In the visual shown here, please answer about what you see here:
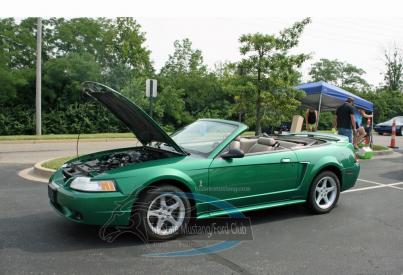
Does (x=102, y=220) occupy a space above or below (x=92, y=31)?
below

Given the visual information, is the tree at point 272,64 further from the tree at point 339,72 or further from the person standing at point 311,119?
the tree at point 339,72

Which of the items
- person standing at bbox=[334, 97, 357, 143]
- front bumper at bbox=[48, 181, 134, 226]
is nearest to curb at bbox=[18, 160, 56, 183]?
front bumper at bbox=[48, 181, 134, 226]

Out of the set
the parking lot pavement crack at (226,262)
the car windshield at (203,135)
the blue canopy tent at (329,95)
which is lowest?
the parking lot pavement crack at (226,262)

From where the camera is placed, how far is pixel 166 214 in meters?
4.40

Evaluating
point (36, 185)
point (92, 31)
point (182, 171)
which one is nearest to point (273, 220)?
point (182, 171)

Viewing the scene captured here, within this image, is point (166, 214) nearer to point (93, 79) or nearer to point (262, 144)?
point (262, 144)

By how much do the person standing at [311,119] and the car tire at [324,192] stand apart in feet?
30.6

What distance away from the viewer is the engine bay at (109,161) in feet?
14.5

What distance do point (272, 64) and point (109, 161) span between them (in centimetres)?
827

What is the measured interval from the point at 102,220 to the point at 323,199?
3.16 metres

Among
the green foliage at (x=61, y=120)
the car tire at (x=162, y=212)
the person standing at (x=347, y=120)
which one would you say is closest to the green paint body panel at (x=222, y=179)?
the car tire at (x=162, y=212)

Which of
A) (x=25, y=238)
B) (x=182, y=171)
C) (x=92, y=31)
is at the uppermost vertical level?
(x=92, y=31)

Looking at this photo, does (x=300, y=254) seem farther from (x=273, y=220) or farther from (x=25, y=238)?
(x=25, y=238)

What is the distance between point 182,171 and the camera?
4434 mm
